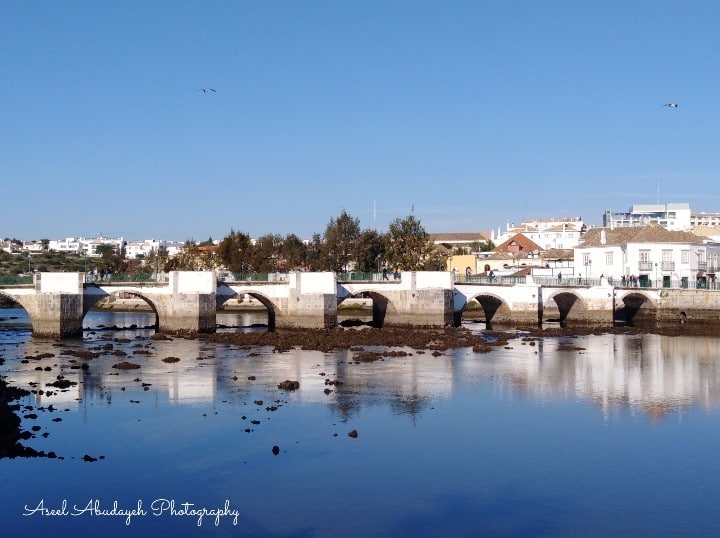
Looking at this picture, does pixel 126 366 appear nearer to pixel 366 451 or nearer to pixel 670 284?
pixel 366 451

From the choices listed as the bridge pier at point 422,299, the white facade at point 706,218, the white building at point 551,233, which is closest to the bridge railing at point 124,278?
the bridge pier at point 422,299

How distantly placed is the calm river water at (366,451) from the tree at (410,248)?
40.9 metres

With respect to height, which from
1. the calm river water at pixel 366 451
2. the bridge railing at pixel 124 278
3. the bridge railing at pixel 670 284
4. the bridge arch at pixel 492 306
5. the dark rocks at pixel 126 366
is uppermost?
the bridge railing at pixel 124 278

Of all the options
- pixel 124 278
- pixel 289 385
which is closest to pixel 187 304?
pixel 124 278

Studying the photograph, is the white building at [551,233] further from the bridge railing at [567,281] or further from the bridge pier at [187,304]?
the bridge pier at [187,304]

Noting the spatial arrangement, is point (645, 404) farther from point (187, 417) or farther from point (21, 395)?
point (21, 395)

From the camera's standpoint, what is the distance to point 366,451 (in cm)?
2402

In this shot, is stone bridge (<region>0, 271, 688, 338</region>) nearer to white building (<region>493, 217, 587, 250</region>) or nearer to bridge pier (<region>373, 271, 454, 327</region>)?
bridge pier (<region>373, 271, 454, 327</region>)

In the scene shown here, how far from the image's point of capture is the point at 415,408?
1192 inches

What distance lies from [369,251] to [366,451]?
204 ft

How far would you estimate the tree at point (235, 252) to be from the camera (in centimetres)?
9325

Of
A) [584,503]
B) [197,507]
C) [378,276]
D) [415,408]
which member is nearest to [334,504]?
[197,507]

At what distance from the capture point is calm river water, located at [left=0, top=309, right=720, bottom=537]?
18.6 m

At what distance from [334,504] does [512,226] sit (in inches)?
5487
